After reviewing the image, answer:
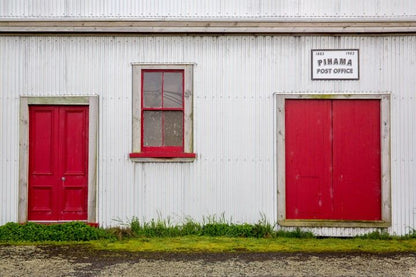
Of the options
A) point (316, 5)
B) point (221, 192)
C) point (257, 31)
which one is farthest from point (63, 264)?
point (316, 5)

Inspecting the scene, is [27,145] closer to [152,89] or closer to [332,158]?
[152,89]

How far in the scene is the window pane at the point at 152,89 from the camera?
9883mm

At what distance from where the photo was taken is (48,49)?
389 inches

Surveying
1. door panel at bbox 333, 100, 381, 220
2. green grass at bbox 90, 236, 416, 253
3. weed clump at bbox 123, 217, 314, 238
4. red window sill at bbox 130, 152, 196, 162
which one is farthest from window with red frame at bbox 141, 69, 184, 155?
door panel at bbox 333, 100, 381, 220

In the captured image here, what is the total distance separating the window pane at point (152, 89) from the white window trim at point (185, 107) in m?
0.12

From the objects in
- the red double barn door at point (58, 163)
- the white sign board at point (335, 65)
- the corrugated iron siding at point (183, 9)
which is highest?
the corrugated iron siding at point (183, 9)

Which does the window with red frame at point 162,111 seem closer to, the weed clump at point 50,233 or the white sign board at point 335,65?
the weed clump at point 50,233

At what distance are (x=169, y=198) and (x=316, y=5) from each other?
4381mm

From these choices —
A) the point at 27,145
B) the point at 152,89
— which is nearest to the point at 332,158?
the point at 152,89

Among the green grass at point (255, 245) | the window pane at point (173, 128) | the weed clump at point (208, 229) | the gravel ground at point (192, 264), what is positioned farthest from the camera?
the window pane at point (173, 128)

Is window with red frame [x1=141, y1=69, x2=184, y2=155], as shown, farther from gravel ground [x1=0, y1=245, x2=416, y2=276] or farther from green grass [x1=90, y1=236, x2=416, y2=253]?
gravel ground [x1=0, y1=245, x2=416, y2=276]

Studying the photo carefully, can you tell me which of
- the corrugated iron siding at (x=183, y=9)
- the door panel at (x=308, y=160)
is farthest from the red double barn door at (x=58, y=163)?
the door panel at (x=308, y=160)

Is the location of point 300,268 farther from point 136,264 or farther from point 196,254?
point 136,264

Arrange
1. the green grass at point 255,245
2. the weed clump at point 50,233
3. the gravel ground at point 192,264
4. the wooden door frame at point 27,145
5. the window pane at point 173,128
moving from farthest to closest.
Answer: the window pane at point 173,128, the wooden door frame at point 27,145, the weed clump at point 50,233, the green grass at point 255,245, the gravel ground at point 192,264
